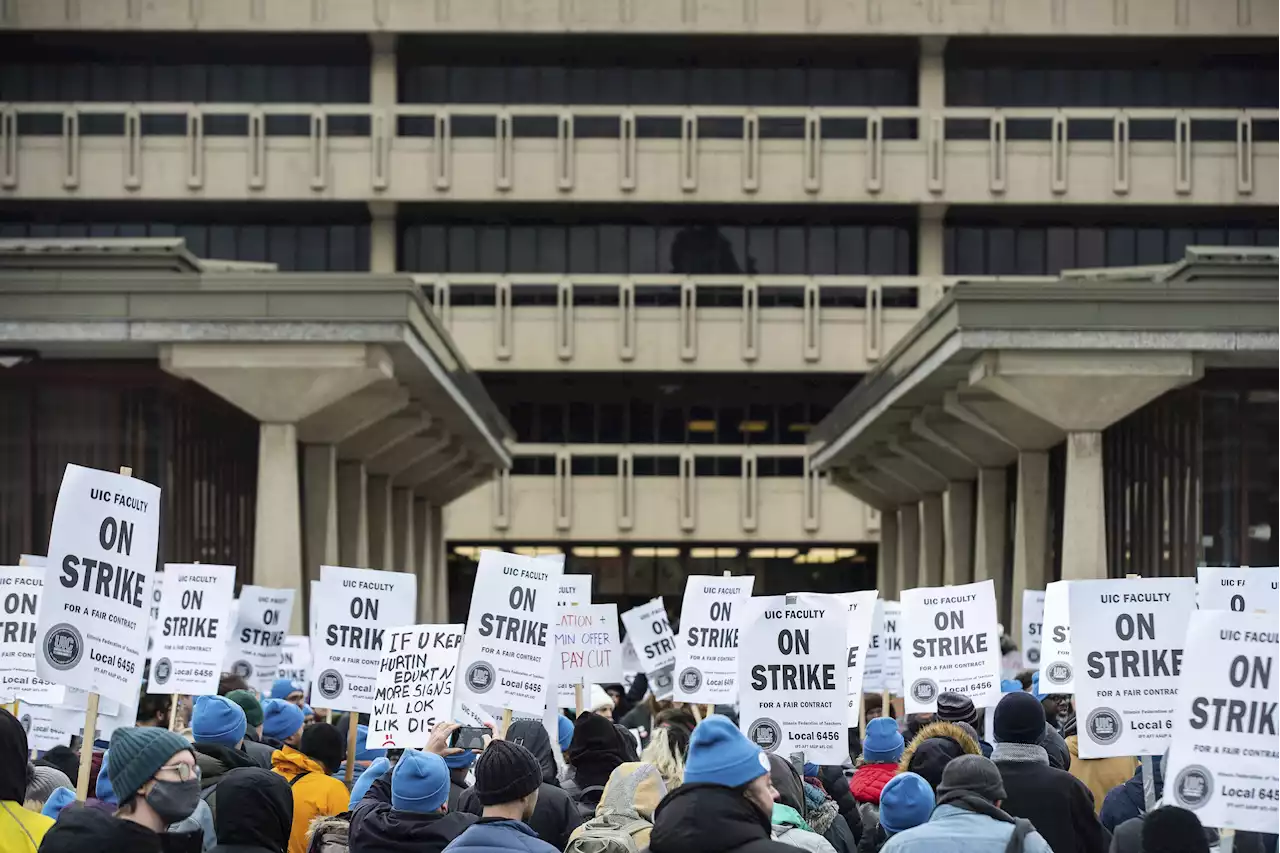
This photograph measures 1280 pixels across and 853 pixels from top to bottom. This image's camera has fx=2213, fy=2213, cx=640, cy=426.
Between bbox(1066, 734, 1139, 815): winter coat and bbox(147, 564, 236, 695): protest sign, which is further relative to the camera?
bbox(147, 564, 236, 695): protest sign

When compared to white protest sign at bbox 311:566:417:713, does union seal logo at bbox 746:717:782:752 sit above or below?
below

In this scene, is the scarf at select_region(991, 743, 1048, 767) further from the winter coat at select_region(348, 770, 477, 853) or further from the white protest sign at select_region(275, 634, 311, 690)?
the white protest sign at select_region(275, 634, 311, 690)

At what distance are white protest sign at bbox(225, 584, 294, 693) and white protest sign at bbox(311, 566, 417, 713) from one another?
17.1 ft

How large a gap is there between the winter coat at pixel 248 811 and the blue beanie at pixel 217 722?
55.0 inches

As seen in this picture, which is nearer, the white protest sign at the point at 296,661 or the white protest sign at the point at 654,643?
the white protest sign at the point at 654,643

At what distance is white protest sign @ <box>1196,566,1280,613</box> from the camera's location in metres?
12.3

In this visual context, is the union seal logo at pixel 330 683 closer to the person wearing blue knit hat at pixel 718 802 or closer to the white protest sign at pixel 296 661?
the white protest sign at pixel 296 661

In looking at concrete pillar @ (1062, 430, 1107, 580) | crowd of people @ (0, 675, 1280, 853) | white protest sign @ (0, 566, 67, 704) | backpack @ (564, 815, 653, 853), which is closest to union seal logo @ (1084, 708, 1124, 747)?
crowd of people @ (0, 675, 1280, 853)

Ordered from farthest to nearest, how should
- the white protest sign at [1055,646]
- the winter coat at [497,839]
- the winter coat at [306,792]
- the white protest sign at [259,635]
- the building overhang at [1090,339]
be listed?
the building overhang at [1090,339]
the white protest sign at [259,635]
the white protest sign at [1055,646]
the winter coat at [306,792]
the winter coat at [497,839]

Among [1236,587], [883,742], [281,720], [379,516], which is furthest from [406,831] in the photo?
[379,516]

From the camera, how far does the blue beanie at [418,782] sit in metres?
8.50

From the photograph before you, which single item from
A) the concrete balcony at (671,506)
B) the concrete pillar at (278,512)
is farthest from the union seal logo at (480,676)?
the concrete balcony at (671,506)

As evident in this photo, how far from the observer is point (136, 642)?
9828 millimetres

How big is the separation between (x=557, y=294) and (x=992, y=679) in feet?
137
